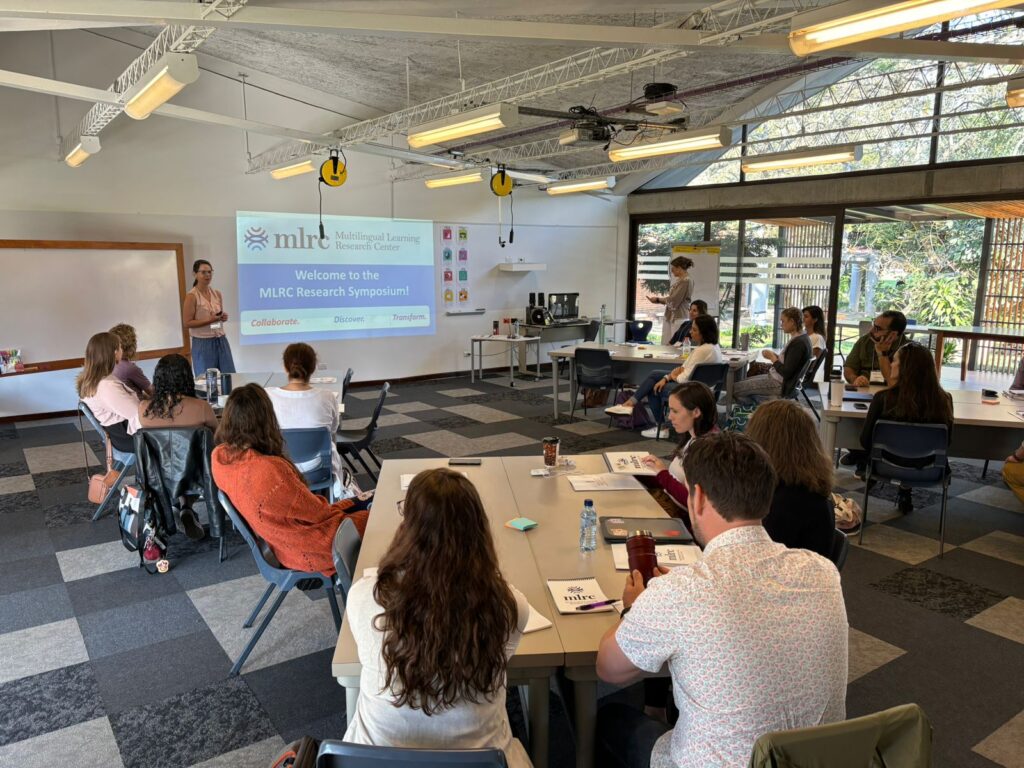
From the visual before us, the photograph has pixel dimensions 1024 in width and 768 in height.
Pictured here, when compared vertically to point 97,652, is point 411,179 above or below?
above

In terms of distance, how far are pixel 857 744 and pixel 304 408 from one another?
3.39m

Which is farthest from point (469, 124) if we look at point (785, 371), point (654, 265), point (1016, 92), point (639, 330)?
point (654, 265)

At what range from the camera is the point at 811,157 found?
7.14 m

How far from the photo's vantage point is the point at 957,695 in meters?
2.80

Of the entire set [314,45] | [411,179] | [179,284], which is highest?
[314,45]

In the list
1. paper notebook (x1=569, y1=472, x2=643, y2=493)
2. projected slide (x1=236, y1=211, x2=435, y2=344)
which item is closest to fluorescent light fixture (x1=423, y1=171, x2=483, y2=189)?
projected slide (x1=236, y1=211, x2=435, y2=344)

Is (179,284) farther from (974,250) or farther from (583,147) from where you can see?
(974,250)

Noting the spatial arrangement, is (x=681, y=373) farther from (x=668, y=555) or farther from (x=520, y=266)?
(x=520, y=266)

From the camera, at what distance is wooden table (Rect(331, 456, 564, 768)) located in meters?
1.75

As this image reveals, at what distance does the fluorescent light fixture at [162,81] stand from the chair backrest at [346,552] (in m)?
3.34

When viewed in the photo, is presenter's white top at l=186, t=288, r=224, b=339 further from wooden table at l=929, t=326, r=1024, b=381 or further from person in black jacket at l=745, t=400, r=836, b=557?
wooden table at l=929, t=326, r=1024, b=381

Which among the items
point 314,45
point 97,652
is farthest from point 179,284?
point 97,652

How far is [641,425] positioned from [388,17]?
458 centimetres

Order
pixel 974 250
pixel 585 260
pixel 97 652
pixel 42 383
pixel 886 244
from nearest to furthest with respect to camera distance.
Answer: pixel 97 652
pixel 42 383
pixel 974 250
pixel 886 244
pixel 585 260
